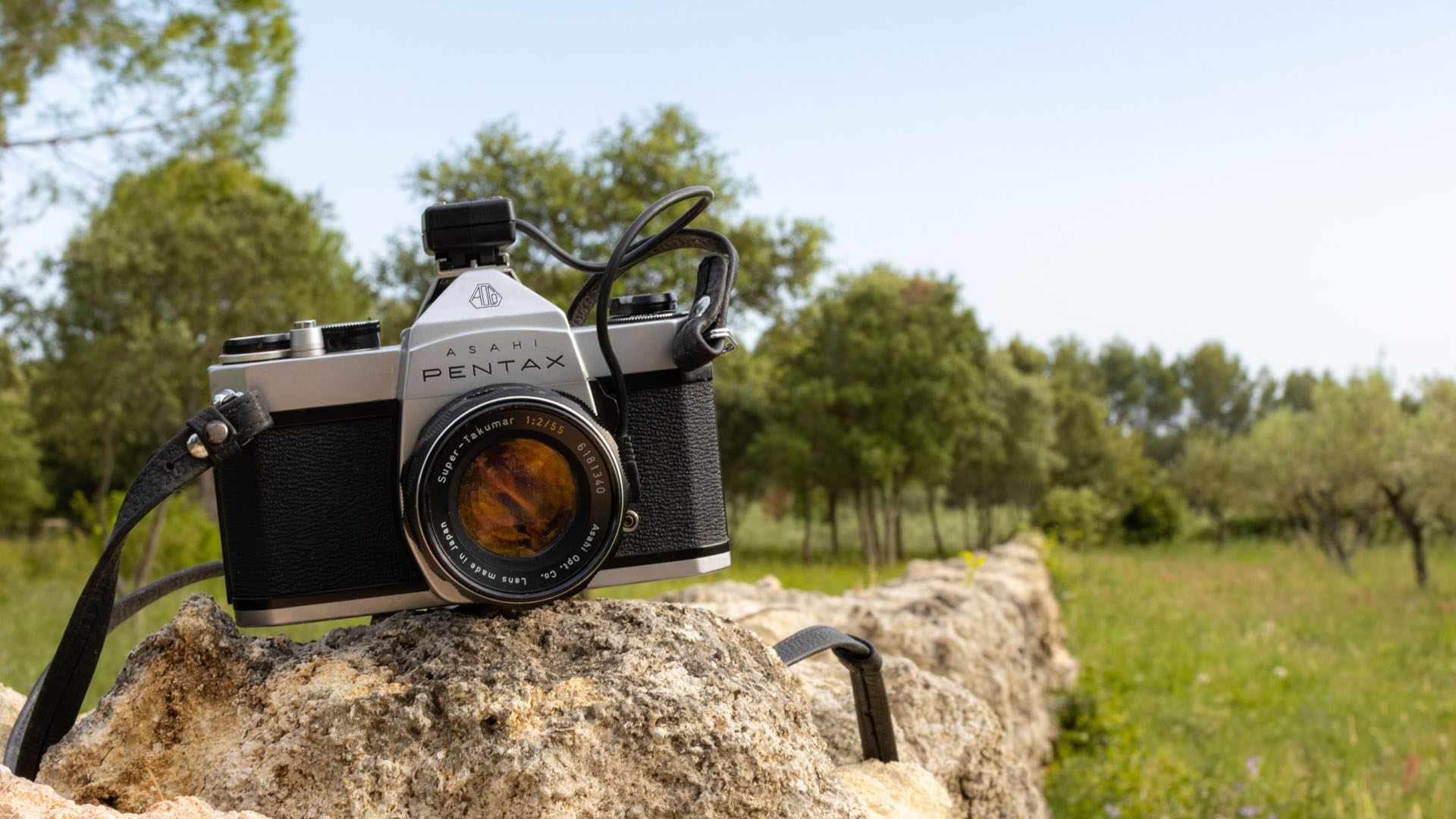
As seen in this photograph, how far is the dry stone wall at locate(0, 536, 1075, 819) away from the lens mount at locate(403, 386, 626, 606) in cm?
10

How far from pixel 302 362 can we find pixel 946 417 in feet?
63.0

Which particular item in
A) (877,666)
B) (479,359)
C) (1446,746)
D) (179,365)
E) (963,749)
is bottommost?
(1446,746)

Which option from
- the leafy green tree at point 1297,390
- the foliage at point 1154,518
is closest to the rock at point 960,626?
the foliage at point 1154,518

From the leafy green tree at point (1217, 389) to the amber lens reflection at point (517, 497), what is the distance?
60.1 metres

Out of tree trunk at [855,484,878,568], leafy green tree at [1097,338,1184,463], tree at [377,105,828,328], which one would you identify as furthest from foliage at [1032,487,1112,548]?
leafy green tree at [1097,338,1184,463]

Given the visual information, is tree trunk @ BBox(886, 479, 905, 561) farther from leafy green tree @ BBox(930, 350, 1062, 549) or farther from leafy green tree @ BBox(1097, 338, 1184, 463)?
leafy green tree @ BBox(1097, 338, 1184, 463)

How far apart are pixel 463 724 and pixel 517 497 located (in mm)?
259

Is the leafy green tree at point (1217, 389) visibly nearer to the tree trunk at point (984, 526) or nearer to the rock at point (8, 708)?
the tree trunk at point (984, 526)

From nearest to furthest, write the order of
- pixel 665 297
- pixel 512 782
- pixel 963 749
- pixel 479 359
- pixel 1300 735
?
pixel 512 782 → pixel 479 359 → pixel 665 297 → pixel 963 749 → pixel 1300 735

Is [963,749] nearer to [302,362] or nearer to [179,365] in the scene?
[302,362]

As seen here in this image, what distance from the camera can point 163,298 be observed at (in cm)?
1069

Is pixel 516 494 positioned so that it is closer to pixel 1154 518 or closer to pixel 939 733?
pixel 939 733

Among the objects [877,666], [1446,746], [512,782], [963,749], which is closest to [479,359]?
[512,782]

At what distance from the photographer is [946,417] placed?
64.9 ft
